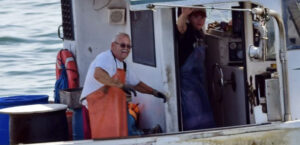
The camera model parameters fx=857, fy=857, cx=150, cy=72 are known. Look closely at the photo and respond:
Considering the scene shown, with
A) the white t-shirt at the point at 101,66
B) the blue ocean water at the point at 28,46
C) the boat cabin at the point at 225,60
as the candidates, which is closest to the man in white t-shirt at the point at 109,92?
the white t-shirt at the point at 101,66

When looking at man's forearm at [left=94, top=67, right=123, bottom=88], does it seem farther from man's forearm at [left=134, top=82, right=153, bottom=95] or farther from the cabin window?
the cabin window

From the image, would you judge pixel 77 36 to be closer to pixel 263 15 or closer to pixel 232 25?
pixel 232 25

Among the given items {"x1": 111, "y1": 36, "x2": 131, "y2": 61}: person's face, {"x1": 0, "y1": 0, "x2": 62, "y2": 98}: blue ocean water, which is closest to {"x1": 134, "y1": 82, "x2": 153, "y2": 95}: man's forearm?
{"x1": 111, "y1": 36, "x2": 131, "y2": 61}: person's face

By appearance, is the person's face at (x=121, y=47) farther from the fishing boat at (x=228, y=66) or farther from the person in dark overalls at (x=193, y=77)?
the person in dark overalls at (x=193, y=77)

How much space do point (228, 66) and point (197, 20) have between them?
0.56 metres

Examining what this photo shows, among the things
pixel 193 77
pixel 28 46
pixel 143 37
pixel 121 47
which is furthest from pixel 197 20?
pixel 28 46

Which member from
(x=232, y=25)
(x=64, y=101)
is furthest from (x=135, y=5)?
(x=64, y=101)

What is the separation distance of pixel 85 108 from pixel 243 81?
152 centimetres

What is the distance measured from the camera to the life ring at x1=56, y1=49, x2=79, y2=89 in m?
9.75

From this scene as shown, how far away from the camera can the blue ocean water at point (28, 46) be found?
16.5 metres

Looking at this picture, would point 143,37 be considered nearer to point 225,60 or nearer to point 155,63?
point 155,63

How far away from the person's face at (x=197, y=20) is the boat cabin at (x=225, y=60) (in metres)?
0.14

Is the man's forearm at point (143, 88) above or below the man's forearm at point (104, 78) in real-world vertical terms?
below

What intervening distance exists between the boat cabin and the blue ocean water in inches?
249
